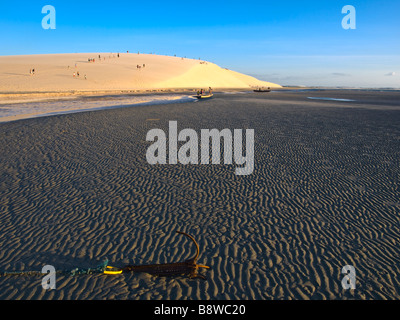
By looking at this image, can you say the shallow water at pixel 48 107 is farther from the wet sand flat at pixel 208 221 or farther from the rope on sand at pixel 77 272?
the rope on sand at pixel 77 272

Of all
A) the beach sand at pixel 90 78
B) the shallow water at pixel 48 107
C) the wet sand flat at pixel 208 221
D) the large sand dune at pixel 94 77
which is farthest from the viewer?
the large sand dune at pixel 94 77

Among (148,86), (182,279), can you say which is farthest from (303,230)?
(148,86)

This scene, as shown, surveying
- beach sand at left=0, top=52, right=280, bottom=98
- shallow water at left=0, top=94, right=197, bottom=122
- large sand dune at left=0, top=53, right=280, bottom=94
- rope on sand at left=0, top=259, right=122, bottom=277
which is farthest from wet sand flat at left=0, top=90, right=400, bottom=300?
large sand dune at left=0, top=53, right=280, bottom=94

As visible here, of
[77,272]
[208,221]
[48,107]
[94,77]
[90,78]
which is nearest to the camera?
[77,272]

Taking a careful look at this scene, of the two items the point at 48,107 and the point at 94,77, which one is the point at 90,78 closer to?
the point at 94,77

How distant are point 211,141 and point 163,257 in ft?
30.3

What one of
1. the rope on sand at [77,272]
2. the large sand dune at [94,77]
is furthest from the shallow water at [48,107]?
the large sand dune at [94,77]

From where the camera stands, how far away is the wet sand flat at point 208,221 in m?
4.25

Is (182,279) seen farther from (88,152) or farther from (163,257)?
(88,152)

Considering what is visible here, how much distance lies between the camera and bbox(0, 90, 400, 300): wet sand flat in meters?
4.25

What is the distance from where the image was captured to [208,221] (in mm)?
6164

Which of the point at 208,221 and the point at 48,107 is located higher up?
the point at 48,107

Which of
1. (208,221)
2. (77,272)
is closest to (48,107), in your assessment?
(208,221)

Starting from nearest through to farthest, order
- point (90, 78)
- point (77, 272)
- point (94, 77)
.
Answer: point (77, 272) → point (90, 78) → point (94, 77)
